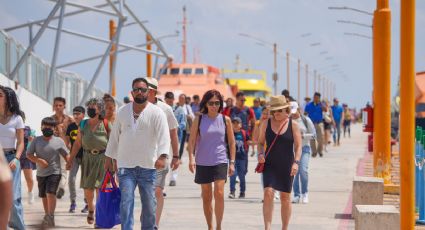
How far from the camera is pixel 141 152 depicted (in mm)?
9922

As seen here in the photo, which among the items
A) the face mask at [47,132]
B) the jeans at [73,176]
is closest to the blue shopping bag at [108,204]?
the face mask at [47,132]

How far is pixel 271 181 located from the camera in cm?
1121

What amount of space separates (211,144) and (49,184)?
7.30ft

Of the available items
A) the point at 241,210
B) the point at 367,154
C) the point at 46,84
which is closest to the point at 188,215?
the point at 241,210

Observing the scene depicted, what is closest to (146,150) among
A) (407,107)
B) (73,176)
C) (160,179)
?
(160,179)

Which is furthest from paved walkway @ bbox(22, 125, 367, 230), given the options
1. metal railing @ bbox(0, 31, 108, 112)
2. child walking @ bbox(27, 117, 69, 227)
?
metal railing @ bbox(0, 31, 108, 112)

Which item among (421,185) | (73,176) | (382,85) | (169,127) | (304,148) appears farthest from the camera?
(382,85)

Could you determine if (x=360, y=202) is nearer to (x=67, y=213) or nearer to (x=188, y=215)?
(x=188, y=215)

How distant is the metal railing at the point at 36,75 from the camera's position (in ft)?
71.5

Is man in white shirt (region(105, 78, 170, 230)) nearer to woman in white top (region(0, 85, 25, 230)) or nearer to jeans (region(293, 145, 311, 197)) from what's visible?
woman in white top (region(0, 85, 25, 230))

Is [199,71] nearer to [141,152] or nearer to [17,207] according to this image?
[17,207]

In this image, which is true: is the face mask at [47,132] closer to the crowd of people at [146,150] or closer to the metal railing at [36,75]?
the crowd of people at [146,150]

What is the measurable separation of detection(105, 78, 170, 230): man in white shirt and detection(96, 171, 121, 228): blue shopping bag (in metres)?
1.11

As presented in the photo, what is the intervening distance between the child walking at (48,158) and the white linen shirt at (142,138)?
2.61m
